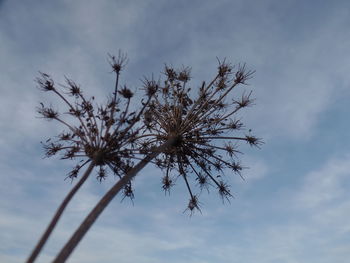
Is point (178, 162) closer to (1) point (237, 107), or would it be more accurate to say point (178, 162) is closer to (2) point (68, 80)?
(1) point (237, 107)

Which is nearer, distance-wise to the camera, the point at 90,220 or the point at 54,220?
the point at 54,220

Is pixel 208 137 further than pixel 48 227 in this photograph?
Yes

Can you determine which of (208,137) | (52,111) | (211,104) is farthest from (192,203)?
(52,111)

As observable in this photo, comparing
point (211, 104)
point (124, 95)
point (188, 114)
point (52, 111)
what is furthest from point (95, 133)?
point (211, 104)

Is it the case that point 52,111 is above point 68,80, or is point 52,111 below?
below

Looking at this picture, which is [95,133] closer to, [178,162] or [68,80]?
[68,80]

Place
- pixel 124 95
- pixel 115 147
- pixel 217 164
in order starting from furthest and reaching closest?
1. pixel 217 164
2. pixel 124 95
3. pixel 115 147

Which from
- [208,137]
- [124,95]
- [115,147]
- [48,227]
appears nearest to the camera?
[48,227]

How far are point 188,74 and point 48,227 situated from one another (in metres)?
8.13

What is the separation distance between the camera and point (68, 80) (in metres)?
8.90

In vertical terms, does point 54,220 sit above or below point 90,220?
below

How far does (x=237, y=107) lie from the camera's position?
11547 mm

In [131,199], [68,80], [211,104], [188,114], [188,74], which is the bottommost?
[131,199]

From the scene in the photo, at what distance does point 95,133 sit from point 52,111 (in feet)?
6.05
